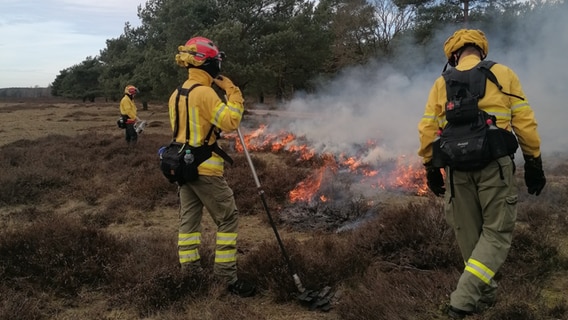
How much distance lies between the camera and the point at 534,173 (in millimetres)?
3145

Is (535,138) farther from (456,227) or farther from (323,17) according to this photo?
(323,17)

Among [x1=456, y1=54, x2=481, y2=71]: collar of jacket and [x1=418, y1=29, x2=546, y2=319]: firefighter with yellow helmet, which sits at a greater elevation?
[x1=456, y1=54, x2=481, y2=71]: collar of jacket

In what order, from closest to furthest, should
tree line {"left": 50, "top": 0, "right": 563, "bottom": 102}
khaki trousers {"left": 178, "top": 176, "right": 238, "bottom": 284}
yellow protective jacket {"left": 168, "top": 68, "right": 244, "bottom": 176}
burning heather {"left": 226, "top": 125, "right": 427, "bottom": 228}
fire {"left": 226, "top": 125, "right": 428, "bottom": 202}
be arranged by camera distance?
yellow protective jacket {"left": 168, "top": 68, "right": 244, "bottom": 176}, khaki trousers {"left": 178, "top": 176, "right": 238, "bottom": 284}, burning heather {"left": 226, "top": 125, "right": 427, "bottom": 228}, fire {"left": 226, "top": 125, "right": 428, "bottom": 202}, tree line {"left": 50, "top": 0, "right": 563, "bottom": 102}

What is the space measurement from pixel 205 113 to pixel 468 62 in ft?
6.98

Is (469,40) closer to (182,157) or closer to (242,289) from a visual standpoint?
(182,157)

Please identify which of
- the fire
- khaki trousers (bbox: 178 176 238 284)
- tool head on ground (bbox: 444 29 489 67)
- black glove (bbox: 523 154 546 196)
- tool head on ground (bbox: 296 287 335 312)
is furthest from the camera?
the fire

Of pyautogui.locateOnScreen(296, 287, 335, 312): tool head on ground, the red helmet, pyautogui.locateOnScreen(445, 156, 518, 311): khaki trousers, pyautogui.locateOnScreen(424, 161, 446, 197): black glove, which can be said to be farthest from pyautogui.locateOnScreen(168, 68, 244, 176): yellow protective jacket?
pyautogui.locateOnScreen(445, 156, 518, 311): khaki trousers

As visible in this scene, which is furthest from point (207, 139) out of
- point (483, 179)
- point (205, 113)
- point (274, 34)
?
point (274, 34)

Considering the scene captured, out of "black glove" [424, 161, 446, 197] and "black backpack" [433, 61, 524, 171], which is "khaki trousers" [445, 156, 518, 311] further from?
"black glove" [424, 161, 446, 197]

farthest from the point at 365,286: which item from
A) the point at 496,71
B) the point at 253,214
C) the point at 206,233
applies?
the point at 253,214

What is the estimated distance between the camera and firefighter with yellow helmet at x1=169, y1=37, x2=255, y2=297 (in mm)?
3777

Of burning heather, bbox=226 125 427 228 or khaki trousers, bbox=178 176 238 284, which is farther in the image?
burning heather, bbox=226 125 427 228

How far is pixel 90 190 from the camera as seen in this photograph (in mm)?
8336

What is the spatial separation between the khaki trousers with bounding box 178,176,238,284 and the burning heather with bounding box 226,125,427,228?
7.10 ft
